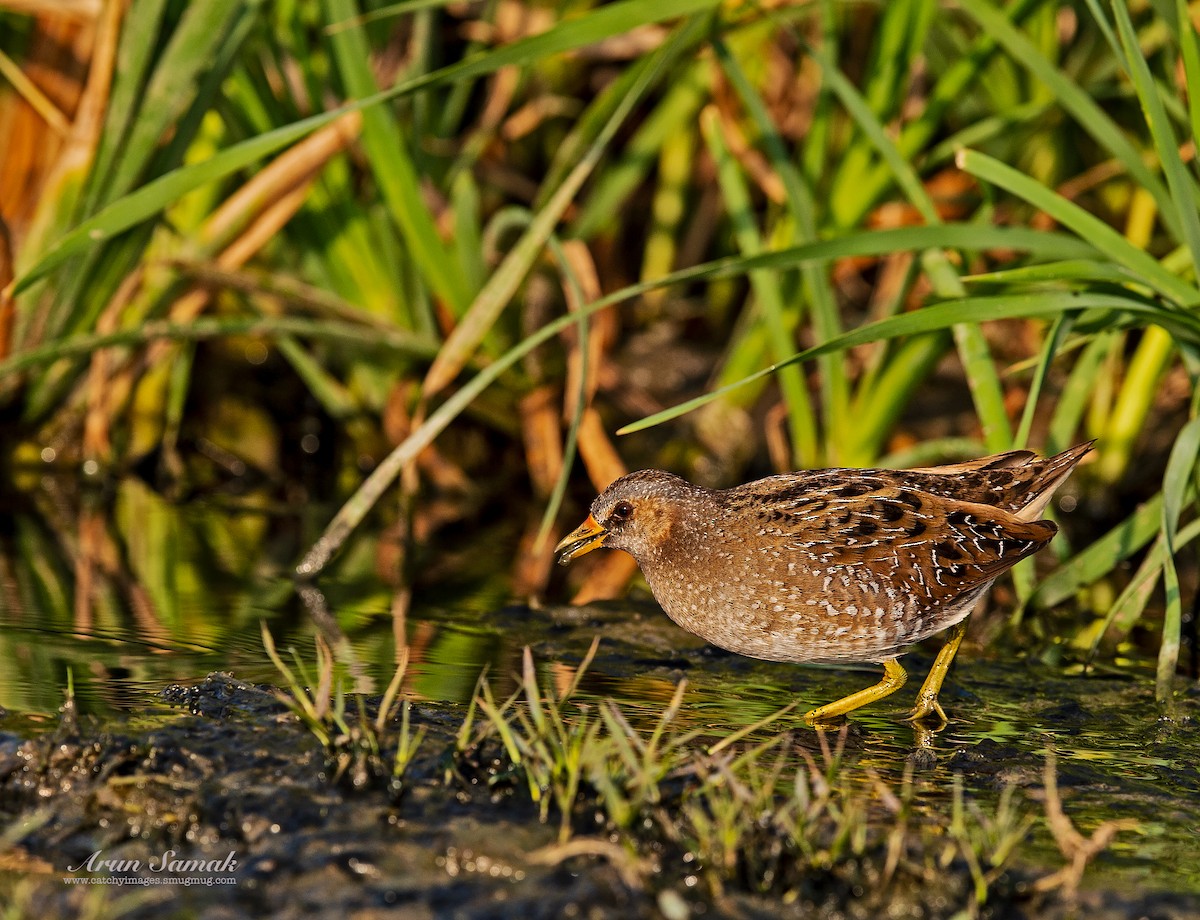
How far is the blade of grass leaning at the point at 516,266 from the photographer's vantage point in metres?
5.76

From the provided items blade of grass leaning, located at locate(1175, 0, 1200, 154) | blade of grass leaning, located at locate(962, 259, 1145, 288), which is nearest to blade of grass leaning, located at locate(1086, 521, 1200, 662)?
blade of grass leaning, located at locate(962, 259, 1145, 288)

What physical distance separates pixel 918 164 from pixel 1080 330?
2158 mm

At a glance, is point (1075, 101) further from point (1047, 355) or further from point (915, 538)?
point (915, 538)

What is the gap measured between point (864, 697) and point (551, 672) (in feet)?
3.11

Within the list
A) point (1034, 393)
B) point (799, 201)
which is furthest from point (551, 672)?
point (799, 201)

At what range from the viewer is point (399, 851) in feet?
10.1

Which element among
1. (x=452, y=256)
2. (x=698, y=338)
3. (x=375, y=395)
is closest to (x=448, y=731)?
(x=452, y=256)

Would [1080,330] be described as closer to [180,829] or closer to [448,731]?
[448,731]

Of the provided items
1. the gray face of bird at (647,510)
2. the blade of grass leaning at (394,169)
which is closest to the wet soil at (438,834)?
the gray face of bird at (647,510)

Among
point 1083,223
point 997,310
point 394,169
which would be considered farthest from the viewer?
point 394,169

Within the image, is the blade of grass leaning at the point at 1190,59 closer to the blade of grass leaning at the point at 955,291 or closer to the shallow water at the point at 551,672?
the blade of grass leaning at the point at 955,291

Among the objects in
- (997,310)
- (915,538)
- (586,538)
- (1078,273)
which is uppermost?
(1078,273)

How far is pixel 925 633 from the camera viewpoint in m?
4.49

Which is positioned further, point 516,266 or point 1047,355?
point 516,266
